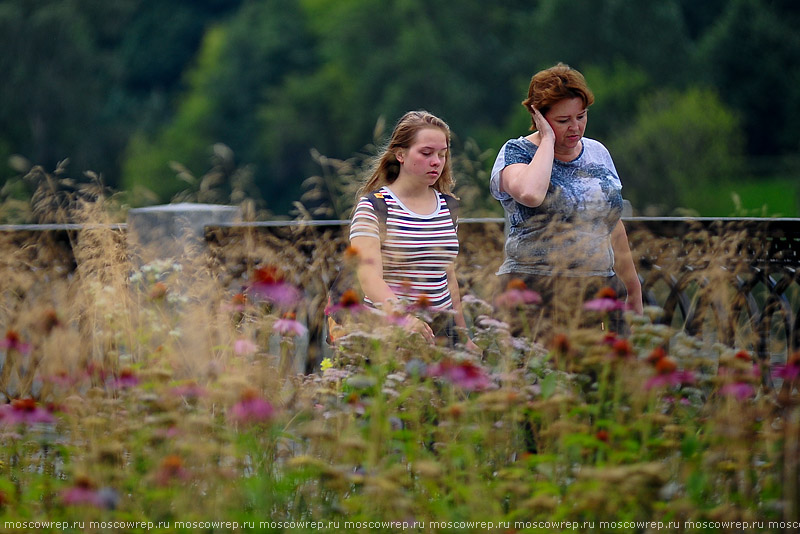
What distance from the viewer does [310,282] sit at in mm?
6816

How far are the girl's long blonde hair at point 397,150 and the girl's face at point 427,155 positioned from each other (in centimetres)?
3

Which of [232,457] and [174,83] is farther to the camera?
[174,83]

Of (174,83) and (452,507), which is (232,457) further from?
(174,83)

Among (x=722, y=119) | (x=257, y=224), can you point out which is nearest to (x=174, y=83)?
(x=722, y=119)

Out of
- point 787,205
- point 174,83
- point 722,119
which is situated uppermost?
point 174,83

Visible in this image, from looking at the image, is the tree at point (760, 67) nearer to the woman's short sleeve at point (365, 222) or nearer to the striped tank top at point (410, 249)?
the striped tank top at point (410, 249)

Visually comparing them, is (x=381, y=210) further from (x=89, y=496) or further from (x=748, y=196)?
(x=748, y=196)

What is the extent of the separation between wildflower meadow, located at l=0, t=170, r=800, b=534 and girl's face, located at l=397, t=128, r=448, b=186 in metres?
0.60

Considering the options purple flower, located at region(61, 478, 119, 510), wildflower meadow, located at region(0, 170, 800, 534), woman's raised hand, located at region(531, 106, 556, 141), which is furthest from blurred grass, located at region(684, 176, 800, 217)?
purple flower, located at region(61, 478, 119, 510)

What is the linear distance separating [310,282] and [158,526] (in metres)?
3.58

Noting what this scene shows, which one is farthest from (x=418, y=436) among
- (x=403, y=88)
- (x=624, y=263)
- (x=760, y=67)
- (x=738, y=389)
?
(x=403, y=88)

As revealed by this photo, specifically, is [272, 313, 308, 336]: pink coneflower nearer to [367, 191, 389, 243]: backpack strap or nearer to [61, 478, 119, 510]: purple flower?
[367, 191, 389, 243]: backpack strap

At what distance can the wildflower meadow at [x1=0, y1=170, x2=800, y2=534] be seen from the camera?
119 inches

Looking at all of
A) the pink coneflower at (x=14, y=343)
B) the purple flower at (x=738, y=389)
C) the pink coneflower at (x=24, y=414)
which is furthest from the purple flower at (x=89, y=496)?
the purple flower at (x=738, y=389)
